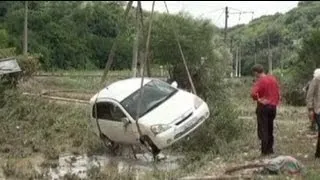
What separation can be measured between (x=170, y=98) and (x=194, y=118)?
1.00m

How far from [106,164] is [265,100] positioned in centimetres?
387

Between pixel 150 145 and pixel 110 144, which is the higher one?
pixel 150 145

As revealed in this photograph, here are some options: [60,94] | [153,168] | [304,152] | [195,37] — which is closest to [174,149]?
[153,168]

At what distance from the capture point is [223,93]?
25516 mm

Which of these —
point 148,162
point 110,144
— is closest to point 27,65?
point 110,144

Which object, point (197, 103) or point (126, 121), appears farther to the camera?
point (197, 103)

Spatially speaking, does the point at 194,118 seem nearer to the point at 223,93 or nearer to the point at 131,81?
the point at 131,81

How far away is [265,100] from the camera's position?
14164 mm

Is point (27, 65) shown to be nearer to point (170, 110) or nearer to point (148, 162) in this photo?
point (170, 110)

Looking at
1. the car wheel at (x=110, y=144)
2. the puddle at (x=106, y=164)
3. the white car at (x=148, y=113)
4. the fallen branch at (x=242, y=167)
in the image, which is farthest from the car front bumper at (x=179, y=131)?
the fallen branch at (x=242, y=167)

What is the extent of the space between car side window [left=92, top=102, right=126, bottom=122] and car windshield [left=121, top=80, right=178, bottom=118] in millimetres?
208

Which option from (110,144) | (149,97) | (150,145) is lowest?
(110,144)

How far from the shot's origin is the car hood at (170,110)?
1588 centimetres

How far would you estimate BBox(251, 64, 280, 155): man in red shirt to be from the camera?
14.1 meters
